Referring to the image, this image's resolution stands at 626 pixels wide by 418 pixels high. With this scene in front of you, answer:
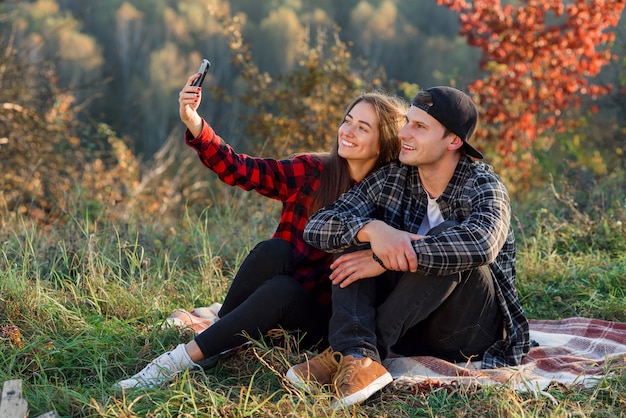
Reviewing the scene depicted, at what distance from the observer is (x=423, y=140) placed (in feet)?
9.95

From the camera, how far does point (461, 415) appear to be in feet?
8.27

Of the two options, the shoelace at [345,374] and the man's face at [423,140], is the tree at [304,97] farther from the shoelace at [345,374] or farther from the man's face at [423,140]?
the shoelace at [345,374]

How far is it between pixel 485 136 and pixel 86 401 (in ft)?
20.2

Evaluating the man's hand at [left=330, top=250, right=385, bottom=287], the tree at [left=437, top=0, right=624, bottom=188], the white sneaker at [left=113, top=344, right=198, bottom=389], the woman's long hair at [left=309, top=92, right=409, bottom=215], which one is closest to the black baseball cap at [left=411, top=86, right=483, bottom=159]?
the woman's long hair at [left=309, top=92, right=409, bottom=215]

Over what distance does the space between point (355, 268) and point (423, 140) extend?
0.59 metres

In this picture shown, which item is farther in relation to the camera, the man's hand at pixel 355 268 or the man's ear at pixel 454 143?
the man's ear at pixel 454 143

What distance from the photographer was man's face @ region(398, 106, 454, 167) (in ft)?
9.95

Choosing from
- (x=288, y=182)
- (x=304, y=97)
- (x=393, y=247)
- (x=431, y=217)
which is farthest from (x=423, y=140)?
(x=304, y=97)

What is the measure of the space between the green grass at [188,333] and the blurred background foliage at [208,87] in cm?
79

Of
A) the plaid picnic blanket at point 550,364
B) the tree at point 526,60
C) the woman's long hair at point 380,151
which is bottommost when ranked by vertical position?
the plaid picnic blanket at point 550,364

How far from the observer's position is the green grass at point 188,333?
257 cm

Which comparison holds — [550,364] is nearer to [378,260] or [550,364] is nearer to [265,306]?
[378,260]

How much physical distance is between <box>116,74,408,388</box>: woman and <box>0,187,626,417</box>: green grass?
9 centimetres

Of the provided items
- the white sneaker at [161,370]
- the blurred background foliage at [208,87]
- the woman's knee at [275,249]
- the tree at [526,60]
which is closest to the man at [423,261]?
the woman's knee at [275,249]
